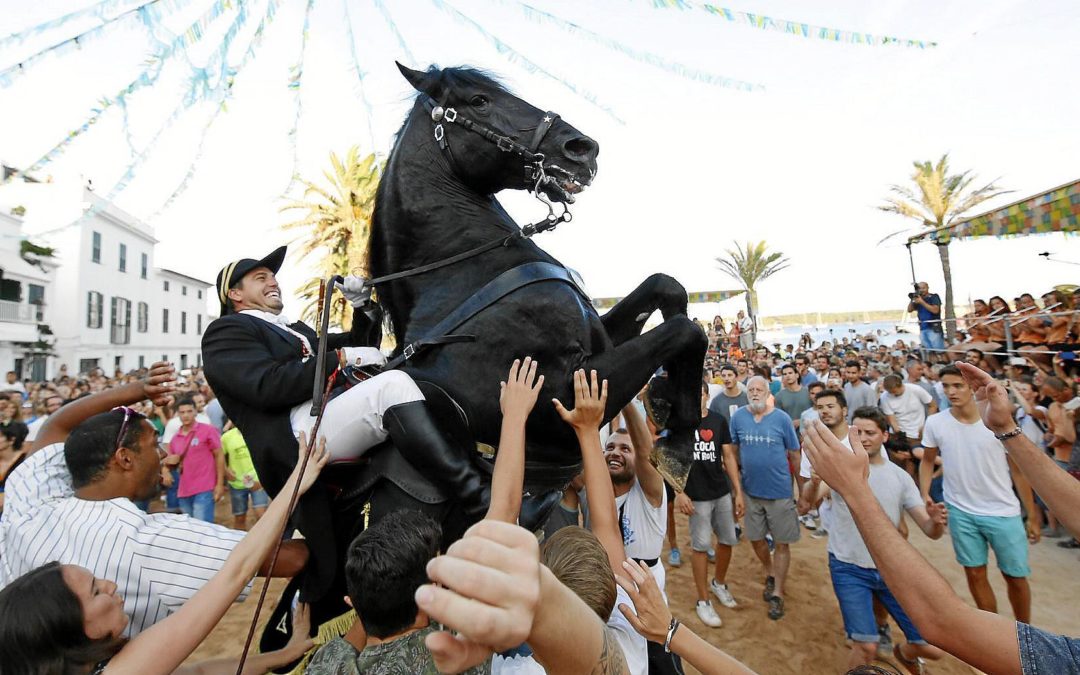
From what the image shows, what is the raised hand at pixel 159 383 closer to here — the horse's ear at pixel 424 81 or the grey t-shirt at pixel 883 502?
the horse's ear at pixel 424 81

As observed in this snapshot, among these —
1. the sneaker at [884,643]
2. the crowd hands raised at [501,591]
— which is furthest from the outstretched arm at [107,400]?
the sneaker at [884,643]

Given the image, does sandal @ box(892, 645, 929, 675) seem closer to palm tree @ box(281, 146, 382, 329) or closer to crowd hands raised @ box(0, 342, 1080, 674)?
crowd hands raised @ box(0, 342, 1080, 674)

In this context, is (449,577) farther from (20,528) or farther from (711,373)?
(711,373)

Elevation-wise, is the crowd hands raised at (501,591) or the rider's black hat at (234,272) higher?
the rider's black hat at (234,272)

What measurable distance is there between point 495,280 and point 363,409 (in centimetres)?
71

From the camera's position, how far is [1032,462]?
2189 mm

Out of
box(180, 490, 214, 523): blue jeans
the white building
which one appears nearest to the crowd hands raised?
box(180, 490, 214, 523): blue jeans

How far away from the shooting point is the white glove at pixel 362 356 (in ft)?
7.00

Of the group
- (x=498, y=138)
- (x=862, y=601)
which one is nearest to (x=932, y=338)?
(x=862, y=601)

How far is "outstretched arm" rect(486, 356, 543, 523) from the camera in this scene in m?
1.71

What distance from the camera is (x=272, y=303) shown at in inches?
101

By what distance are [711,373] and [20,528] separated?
42.2 feet

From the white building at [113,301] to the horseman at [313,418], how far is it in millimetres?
27625

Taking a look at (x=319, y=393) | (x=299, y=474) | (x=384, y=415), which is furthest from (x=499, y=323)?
(x=299, y=474)
